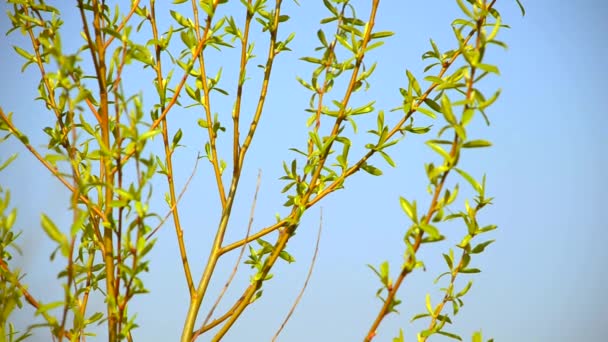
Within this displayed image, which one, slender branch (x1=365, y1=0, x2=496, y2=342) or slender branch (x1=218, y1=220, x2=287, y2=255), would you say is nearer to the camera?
slender branch (x1=365, y1=0, x2=496, y2=342)

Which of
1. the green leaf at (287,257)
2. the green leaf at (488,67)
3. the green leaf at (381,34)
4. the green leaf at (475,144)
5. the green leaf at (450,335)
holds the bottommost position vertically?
the green leaf at (450,335)

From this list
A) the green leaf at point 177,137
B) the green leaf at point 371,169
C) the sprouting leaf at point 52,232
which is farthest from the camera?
the green leaf at point 177,137

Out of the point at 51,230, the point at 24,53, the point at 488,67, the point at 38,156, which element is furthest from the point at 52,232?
the point at 24,53

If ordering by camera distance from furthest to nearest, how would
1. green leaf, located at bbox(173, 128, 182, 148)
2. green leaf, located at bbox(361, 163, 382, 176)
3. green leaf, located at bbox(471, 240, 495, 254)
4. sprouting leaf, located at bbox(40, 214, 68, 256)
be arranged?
green leaf, located at bbox(173, 128, 182, 148), green leaf, located at bbox(361, 163, 382, 176), green leaf, located at bbox(471, 240, 495, 254), sprouting leaf, located at bbox(40, 214, 68, 256)

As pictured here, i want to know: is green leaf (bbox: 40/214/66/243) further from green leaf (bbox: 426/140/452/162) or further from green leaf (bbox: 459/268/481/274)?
green leaf (bbox: 459/268/481/274)

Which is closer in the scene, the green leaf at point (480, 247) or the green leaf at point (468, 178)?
the green leaf at point (468, 178)

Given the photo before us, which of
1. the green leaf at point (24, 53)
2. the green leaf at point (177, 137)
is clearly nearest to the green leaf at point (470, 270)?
the green leaf at point (177, 137)

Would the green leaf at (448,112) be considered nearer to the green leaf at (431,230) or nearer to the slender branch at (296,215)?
the green leaf at (431,230)

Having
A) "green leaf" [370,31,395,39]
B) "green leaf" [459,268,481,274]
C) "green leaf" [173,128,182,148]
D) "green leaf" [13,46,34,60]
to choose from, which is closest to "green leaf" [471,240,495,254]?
"green leaf" [459,268,481,274]

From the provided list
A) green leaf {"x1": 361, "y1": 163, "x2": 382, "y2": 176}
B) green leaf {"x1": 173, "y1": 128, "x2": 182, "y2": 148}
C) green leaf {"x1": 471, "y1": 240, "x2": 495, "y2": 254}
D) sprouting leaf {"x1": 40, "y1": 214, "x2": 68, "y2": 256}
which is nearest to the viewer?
sprouting leaf {"x1": 40, "y1": 214, "x2": 68, "y2": 256}

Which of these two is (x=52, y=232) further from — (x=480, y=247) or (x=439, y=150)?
(x=480, y=247)

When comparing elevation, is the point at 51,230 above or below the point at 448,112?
below

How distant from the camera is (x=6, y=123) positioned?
1.38m

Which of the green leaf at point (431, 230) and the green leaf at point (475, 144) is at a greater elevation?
the green leaf at point (475, 144)
